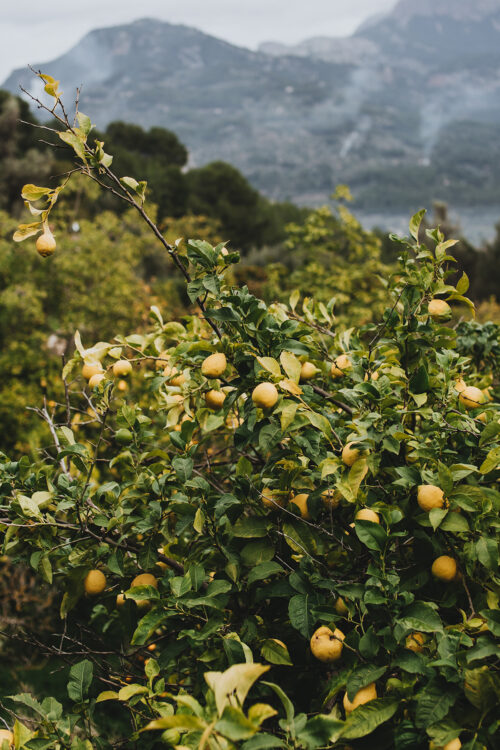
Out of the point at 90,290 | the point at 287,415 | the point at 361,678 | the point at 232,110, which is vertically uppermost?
the point at 287,415

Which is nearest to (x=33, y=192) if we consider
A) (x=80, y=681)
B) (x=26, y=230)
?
(x=26, y=230)

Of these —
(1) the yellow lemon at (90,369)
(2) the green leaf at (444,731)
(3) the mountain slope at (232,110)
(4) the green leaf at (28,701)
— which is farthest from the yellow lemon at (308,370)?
(3) the mountain slope at (232,110)

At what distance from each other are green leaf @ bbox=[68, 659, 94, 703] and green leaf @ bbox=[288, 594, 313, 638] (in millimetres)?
407

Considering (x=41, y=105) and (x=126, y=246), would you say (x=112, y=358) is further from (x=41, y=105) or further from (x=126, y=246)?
(x=126, y=246)

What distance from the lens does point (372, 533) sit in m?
1.03

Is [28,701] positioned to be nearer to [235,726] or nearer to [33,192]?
[235,726]

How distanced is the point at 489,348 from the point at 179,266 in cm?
128

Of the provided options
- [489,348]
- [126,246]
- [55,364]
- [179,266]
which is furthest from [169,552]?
[126,246]

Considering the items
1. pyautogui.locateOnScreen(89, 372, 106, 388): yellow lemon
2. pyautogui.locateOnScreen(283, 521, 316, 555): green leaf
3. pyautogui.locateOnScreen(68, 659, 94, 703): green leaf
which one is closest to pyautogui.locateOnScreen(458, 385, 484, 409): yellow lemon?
pyautogui.locateOnScreen(283, 521, 316, 555): green leaf

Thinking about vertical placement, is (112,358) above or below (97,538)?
above

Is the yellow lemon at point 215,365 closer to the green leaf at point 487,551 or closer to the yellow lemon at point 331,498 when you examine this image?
the yellow lemon at point 331,498

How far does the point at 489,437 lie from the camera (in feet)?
3.80

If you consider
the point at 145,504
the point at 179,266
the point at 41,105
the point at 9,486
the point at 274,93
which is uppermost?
the point at 41,105

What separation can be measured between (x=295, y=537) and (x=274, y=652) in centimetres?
22
